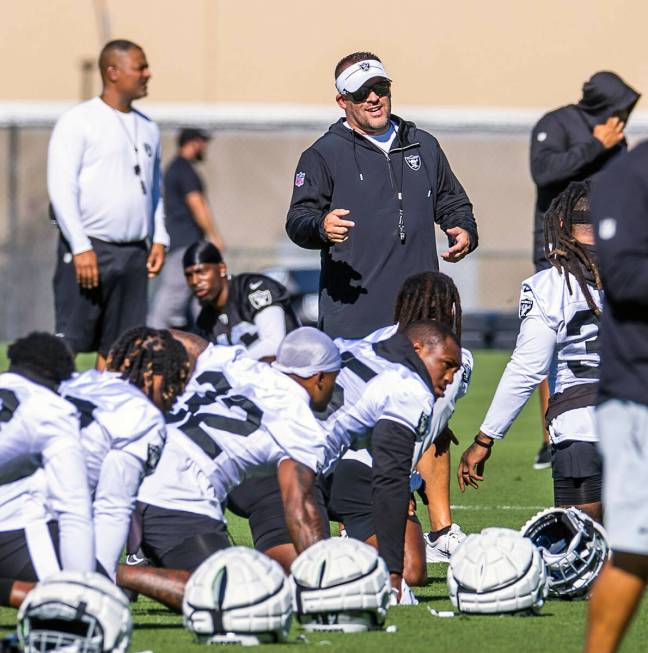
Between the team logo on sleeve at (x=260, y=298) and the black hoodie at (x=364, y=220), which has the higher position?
the black hoodie at (x=364, y=220)

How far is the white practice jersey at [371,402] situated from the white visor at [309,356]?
251mm

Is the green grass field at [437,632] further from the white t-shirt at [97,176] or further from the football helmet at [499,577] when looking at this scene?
the white t-shirt at [97,176]

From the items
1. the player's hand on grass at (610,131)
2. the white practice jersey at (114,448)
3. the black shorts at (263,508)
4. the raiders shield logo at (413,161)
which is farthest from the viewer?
the player's hand on grass at (610,131)

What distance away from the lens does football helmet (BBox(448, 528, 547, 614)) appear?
19.8 ft

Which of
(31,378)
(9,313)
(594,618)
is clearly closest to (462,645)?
(594,618)

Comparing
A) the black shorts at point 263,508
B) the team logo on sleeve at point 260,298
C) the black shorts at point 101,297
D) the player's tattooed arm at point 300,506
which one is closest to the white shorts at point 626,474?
the player's tattooed arm at point 300,506

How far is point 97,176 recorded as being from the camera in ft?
32.2

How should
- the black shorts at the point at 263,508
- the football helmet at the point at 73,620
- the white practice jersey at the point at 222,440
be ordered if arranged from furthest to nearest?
the black shorts at the point at 263,508 < the white practice jersey at the point at 222,440 < the football helmet at the point at 73,620

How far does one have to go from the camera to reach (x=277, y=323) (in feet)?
30.2

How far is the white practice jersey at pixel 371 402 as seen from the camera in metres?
6.41

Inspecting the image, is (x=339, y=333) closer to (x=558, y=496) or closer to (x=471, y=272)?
(x=558, y=496)

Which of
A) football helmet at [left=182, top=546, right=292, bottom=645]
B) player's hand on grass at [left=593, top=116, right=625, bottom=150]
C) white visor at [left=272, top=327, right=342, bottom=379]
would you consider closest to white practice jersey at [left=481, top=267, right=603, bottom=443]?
white visor at [left=272, top=327, right=342, bottom=379]

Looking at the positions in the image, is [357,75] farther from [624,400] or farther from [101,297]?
[624,400]

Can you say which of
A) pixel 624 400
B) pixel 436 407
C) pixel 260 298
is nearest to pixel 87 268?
pixel 260 298
